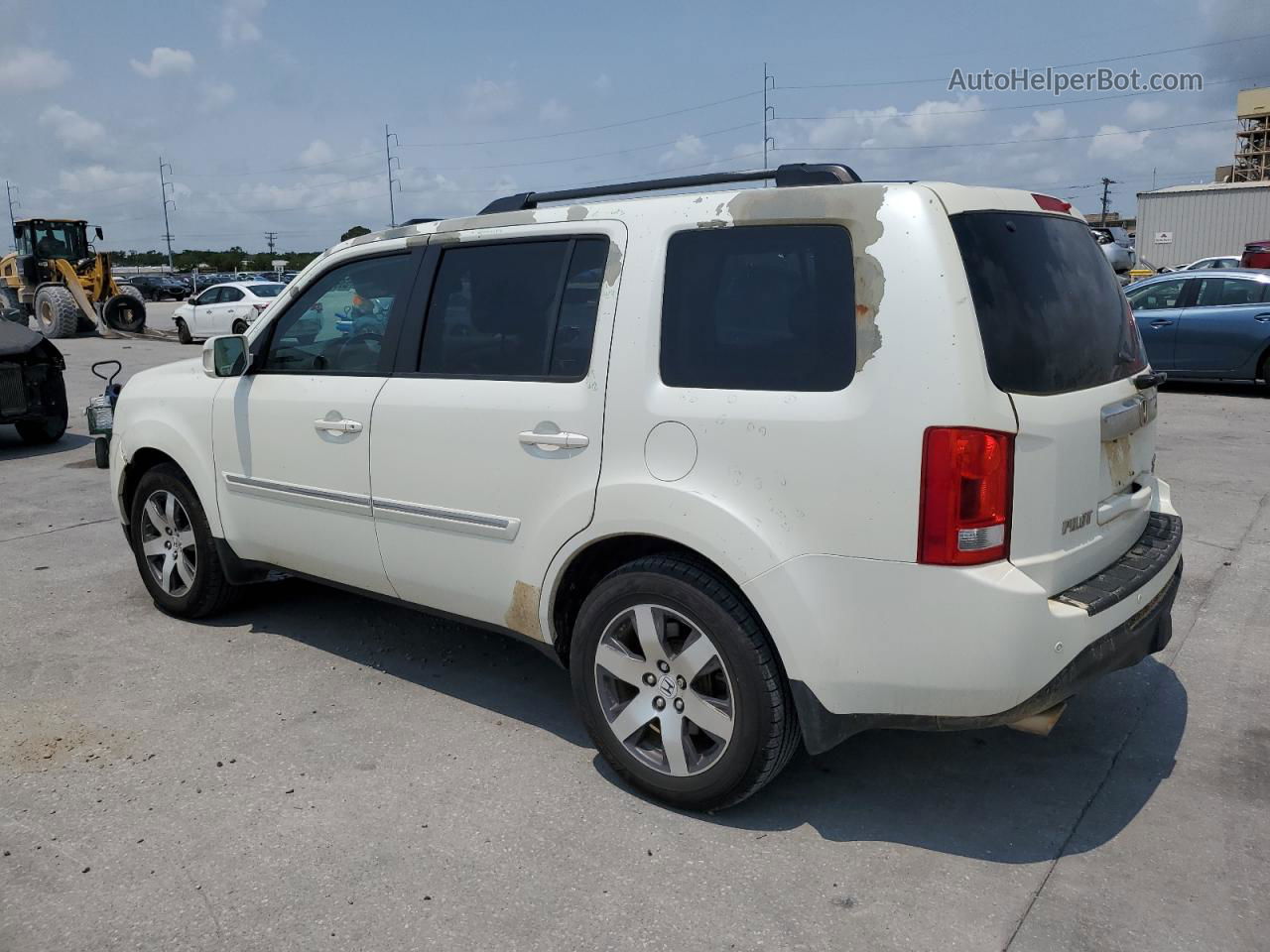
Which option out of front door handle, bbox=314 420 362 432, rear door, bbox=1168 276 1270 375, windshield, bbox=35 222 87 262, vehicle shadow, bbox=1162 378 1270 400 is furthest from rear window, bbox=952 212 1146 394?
windshield, bbox=35 222 87 262

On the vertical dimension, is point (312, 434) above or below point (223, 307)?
below

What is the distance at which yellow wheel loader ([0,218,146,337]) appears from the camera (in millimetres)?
26344

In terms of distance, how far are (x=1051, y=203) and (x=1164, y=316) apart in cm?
1147

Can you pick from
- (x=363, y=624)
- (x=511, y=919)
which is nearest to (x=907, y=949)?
(x=511, y=919)

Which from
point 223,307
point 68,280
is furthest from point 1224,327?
point 68,280

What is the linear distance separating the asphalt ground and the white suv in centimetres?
38

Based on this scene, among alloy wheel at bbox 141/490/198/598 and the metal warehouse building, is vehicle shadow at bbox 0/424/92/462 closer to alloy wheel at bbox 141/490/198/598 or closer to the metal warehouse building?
alloy wheel at bbox 141/490/198/598

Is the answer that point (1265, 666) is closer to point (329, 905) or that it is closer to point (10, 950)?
point (329, 905)

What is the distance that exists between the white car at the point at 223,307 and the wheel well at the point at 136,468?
2127 cm

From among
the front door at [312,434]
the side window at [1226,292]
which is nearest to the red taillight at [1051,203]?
the front door at [312,434]

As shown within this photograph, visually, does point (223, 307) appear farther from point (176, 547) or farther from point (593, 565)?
point (593, 565)

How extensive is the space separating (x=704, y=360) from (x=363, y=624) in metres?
2.75

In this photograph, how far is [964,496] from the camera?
2764 millimetres

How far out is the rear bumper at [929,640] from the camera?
279cm
